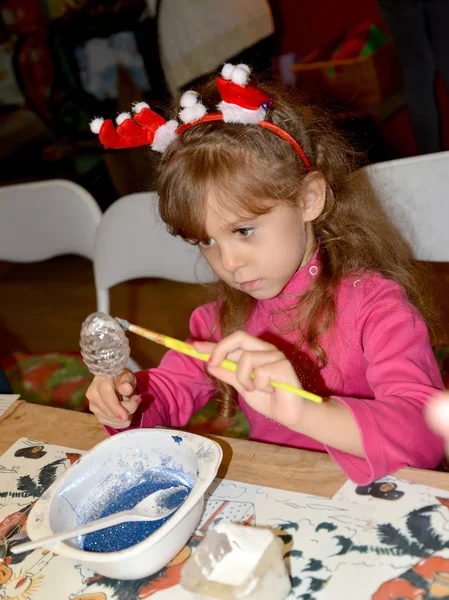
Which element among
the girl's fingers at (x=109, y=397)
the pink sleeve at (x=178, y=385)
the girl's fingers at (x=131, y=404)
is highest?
the girl's fingers at (x=109, y=397)

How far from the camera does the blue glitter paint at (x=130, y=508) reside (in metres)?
0.71

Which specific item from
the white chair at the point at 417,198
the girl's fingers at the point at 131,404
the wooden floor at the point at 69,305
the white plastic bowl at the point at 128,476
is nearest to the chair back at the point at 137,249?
the white chair at the point at 417,198

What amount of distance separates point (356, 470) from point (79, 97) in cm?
260

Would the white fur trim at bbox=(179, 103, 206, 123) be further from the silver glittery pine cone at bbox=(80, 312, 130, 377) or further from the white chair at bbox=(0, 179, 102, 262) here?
the white chair at bbox=(0, 179, 102, 262)

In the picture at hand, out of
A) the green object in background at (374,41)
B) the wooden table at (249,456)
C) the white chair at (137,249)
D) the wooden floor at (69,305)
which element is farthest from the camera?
the wooden floor at (69,305)

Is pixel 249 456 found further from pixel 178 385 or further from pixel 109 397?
pixel 178 385

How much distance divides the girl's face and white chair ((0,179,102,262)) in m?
0.63

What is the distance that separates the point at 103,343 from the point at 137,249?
26.6 inches

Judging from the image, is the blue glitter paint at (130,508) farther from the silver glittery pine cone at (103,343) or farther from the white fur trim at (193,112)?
the white fur trim at (193,112)

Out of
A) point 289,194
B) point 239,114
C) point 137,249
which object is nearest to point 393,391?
point 289,194

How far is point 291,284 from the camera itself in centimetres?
106

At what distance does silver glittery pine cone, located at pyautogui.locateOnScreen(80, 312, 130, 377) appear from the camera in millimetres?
803

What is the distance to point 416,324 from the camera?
0.92m

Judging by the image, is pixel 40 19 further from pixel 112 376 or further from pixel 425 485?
pixel 425 485
